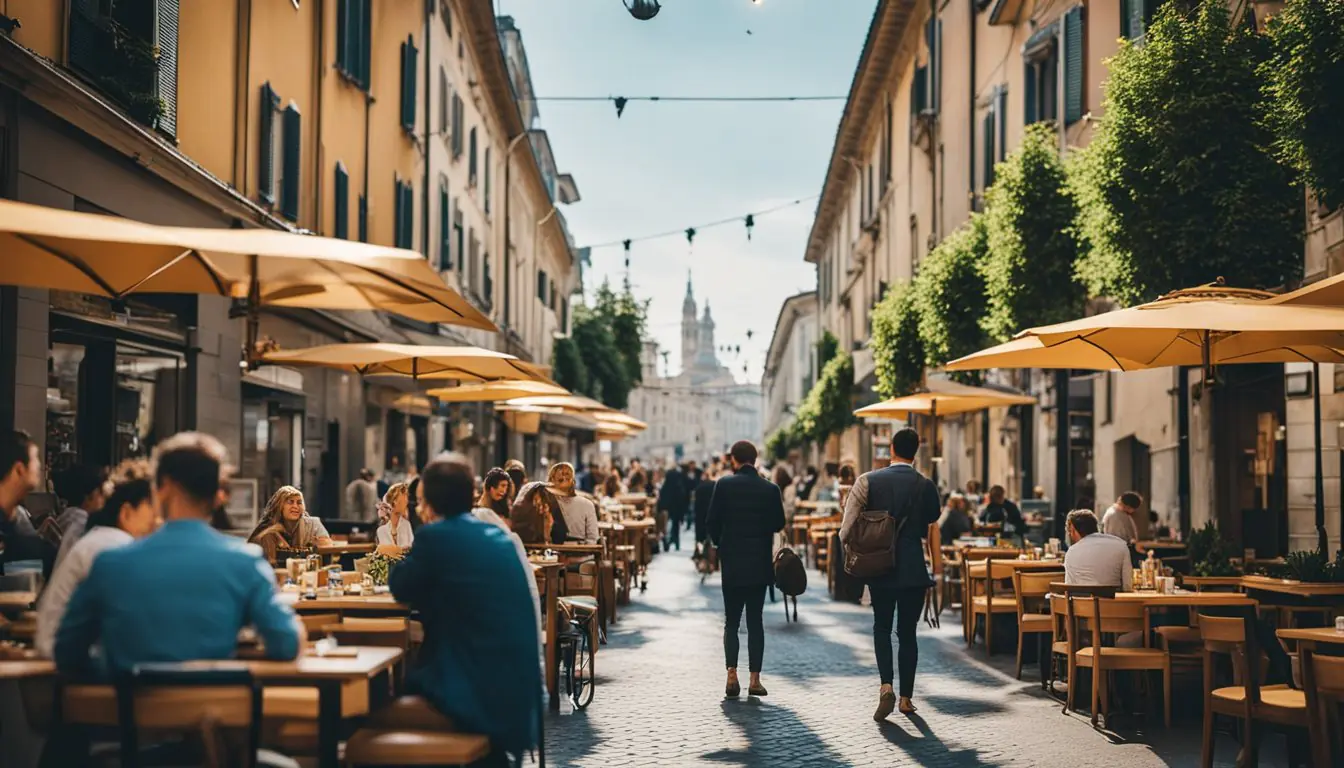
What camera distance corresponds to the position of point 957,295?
73.2 feet

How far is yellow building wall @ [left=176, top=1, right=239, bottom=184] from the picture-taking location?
1477cm

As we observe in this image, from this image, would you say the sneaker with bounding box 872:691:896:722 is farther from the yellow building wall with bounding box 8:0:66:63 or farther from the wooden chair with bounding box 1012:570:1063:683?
the yellow building wall with bounding box 8:0:66:63

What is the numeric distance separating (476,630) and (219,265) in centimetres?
360

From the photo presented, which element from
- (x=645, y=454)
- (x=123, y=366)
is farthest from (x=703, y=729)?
(x=645, y=454)

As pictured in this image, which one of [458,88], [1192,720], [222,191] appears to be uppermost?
[458,88]

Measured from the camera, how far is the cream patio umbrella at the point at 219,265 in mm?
7172

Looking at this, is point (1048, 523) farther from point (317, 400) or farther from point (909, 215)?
point (909, 215)

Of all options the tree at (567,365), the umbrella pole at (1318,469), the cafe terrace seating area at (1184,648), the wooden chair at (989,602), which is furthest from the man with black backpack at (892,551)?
the tree at (567,365)

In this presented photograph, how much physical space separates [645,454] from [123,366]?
502 feet

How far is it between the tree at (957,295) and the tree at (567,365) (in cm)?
3371

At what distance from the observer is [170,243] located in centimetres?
712

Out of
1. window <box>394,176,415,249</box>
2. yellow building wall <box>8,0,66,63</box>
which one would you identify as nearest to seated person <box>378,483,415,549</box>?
yellow building wall <box>8,0,66,63</box>

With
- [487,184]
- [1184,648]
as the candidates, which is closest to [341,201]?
[1184,648]

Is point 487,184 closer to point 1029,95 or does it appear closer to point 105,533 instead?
point 1029,95
